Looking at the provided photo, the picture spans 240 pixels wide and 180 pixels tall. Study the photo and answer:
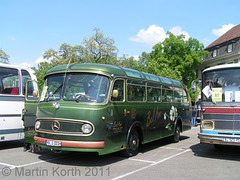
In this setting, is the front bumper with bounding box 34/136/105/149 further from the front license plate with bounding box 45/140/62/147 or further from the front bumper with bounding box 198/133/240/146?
the front bumper with bounding box 198/133/240/146

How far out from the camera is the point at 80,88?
7699 millimetres

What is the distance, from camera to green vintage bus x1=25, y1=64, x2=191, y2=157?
722 centimetres

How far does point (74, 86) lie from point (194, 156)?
4.68 meters

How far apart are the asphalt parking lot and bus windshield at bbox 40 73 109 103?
185 centimetres

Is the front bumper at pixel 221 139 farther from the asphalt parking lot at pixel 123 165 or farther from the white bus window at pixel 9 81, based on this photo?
the white bus window at pixel 9 81

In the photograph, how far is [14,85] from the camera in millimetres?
10703

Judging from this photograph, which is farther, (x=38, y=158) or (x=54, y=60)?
(x=54, y=60)

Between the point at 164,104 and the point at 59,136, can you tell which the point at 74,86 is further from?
the point at 164,104

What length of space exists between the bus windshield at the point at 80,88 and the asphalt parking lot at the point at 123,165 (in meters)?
1.85

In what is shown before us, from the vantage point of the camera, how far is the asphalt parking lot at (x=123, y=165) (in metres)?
6.65

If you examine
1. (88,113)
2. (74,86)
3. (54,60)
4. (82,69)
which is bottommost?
(88,113)

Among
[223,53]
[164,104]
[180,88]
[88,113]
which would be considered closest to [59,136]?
[88,113]

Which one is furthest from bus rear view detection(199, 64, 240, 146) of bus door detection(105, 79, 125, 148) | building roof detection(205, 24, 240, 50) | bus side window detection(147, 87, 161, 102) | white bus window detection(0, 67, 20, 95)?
building roof detection(205, 24, 240, 50)

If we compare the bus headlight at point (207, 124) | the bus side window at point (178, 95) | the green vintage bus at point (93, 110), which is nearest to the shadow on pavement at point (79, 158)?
the green vintage bus at point (93, 110)
